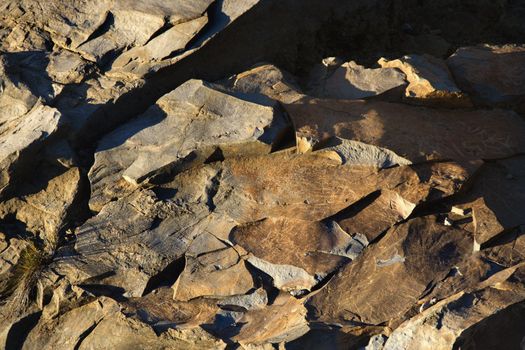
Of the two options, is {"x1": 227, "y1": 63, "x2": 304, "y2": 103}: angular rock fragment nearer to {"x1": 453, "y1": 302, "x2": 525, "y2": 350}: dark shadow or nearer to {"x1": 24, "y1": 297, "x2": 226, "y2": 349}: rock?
{"x1": 24, "y1": 297, "x2": 226, "y2": 349}: rock

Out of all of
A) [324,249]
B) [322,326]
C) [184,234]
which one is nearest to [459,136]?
[324,249]

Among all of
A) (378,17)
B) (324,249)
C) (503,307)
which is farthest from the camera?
(378,17)

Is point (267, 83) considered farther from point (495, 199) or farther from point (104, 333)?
point (104, 333)

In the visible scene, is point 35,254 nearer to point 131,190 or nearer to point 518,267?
point 131,190

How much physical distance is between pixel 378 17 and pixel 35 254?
4133 millimetres

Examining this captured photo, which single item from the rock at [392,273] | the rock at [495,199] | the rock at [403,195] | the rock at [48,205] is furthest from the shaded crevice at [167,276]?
the rock at [495,199]

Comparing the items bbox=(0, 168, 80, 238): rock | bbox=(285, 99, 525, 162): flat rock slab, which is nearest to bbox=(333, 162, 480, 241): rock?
bbox=(285, 99, 525, 162): flat rock slab

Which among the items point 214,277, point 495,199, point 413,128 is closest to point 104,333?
point 214,277

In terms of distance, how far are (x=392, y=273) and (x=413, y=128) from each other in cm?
124

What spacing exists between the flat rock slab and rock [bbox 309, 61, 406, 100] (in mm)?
186

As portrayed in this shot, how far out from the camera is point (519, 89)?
643cm

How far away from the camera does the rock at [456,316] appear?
505 centimetres

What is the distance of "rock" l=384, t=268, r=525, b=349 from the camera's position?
199 inches

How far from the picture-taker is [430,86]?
6.11 metres
